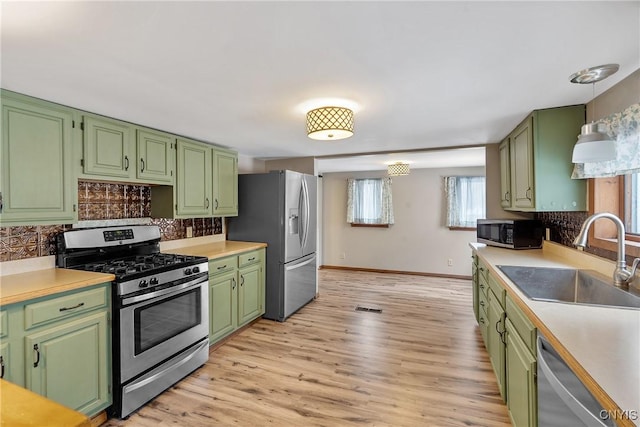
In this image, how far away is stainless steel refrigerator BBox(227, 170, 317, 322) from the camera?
3590 millimetres

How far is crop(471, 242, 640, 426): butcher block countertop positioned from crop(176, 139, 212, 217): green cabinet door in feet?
8.98

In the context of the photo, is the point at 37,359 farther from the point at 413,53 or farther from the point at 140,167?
the point at 413,53

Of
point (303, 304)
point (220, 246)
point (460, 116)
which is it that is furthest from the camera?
point (303, 304)

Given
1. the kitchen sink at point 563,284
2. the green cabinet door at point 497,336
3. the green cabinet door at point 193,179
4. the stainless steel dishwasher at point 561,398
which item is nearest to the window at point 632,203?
the kitchen sink at point 563,284

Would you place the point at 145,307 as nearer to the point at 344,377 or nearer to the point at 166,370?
the point at 166,370

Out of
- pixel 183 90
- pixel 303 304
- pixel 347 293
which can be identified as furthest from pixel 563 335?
pixel 347 293

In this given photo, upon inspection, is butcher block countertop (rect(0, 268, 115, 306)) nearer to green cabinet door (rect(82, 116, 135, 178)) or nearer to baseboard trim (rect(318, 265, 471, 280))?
green cabinet door (rect(82, 116, 135, 178))

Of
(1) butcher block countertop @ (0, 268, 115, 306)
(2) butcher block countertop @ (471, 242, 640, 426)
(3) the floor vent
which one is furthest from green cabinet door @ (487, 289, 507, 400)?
(1) butcher block countertop @ (0, 268, 115, 306)

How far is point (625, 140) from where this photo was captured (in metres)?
1.72

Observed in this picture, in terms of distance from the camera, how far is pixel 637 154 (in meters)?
1.65

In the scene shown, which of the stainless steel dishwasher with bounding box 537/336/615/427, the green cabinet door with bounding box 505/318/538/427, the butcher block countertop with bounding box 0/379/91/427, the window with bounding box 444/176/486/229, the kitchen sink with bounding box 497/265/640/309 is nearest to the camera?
the butcher block countertop with bounding box 0/379/91/427

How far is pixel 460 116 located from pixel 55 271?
3.17 m

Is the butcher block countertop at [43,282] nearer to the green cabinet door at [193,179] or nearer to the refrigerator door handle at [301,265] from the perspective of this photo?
the green cabinet door at [193,179]

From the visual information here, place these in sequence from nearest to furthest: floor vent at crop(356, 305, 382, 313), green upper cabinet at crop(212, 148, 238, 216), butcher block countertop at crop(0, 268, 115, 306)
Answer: butcher block countertop at crop(0, 268, 115, 306)
green upper cabinet at crop(212, 148, 238, 216)
floor vent at crop(356, 305, 382, 313)
